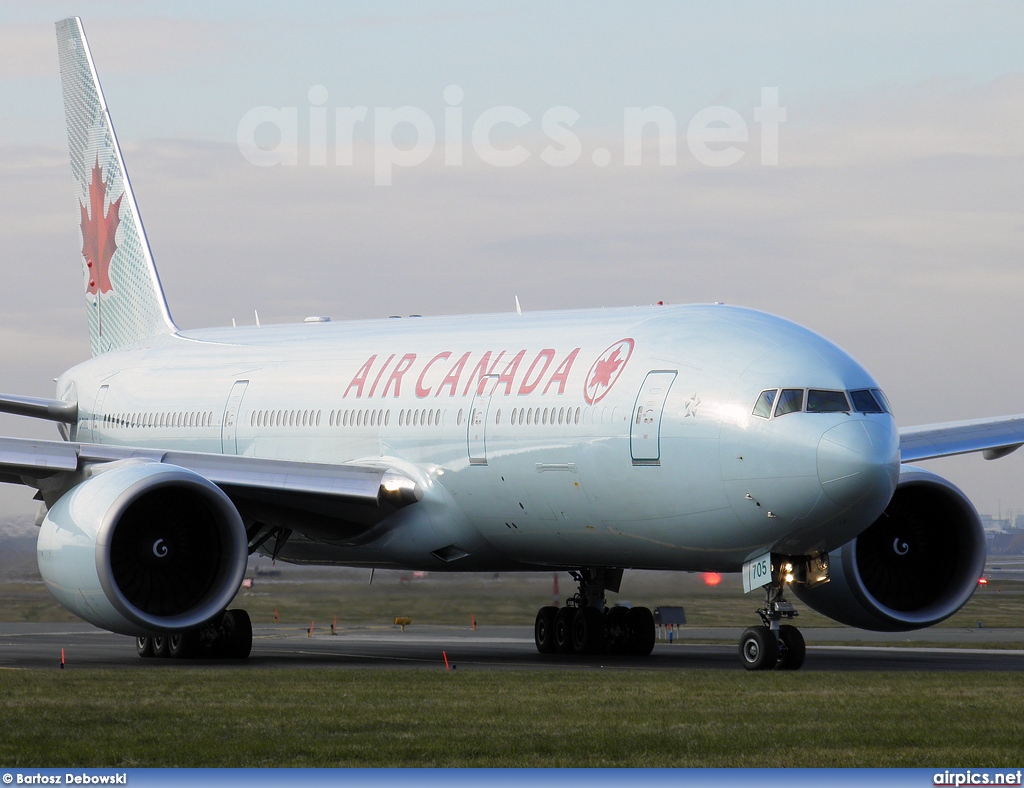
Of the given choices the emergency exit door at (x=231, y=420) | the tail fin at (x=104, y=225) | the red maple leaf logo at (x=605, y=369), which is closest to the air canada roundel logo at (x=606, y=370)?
the red maple leaf logo at (x=605, y=369)

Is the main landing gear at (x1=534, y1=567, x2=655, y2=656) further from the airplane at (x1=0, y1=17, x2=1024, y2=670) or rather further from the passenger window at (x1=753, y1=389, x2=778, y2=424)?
the passenger window at (x1=753, y1=389, x2=778, y2=424)

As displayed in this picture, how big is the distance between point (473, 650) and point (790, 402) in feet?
26.4

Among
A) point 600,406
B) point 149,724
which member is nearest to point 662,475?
point 600,406

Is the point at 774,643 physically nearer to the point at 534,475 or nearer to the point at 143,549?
the point at 534,475

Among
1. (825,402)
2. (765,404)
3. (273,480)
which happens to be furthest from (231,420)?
(825,402)

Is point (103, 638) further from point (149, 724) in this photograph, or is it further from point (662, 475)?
point (149, 724)

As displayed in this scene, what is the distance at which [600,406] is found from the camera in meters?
20.2

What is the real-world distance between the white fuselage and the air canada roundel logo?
1.1 inches

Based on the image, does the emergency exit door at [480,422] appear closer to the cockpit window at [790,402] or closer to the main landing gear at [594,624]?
the main landing gear at [594,624]

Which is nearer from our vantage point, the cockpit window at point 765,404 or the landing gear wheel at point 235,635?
the cockpit window at point 765,404

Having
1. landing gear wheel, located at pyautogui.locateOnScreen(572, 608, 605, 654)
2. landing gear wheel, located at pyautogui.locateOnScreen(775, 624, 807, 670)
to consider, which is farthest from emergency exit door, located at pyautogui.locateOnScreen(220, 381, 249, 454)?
landing gear wheel, located at pyautogui.locateOnScreen(775, 624, 807, 670)

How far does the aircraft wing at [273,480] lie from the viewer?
21.0 m

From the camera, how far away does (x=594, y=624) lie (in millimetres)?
24156

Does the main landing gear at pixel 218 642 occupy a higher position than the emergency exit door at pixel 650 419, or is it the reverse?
the emergency exit door at pixel 650 419
